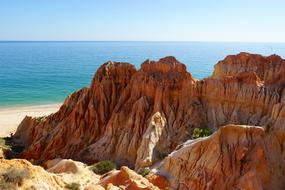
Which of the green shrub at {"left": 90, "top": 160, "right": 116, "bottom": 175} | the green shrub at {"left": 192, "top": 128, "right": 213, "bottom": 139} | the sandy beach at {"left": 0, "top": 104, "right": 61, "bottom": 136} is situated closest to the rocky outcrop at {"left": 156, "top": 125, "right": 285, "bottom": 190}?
the green shrub at {"left": 192, "top": 128, "right": 213, "bottom": 139}

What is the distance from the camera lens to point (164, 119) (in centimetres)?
3353

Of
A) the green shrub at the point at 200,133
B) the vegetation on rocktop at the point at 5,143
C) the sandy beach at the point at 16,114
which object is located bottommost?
the sandy beach at the point at 16,114

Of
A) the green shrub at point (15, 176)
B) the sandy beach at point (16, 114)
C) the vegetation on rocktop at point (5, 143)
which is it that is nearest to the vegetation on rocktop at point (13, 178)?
the green shrub at point (15, 176)

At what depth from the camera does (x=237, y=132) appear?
24.1m

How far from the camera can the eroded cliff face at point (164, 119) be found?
24969 mm

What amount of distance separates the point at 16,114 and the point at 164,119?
130 feet

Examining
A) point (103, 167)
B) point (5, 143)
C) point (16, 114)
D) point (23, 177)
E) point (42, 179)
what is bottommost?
point (16, 114)

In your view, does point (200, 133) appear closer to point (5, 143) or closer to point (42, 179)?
point (42, 179)

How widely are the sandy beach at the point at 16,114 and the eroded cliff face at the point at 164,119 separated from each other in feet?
41.6

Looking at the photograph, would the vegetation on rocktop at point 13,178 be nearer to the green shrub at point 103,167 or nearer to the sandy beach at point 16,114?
the green shrub at point 103,167

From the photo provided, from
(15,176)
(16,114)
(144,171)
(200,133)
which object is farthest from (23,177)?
(16,114)

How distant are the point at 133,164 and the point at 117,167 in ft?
4.86

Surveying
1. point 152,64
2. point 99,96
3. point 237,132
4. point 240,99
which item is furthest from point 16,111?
point 237,132

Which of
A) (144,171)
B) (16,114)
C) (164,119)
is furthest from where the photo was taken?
(16,114)
